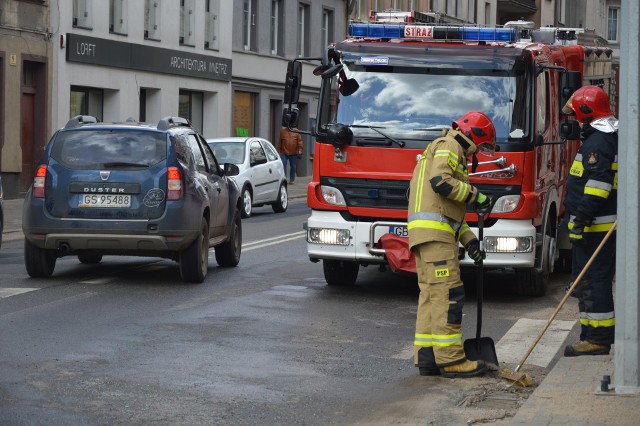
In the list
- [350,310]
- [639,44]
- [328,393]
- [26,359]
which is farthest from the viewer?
[350,310]

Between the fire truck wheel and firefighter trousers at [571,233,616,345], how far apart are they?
4788 mm

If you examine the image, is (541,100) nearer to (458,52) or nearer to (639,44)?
(458,52)

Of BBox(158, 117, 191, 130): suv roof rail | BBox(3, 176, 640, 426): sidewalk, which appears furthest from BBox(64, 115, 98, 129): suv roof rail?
BBox(3, 176, 640, 426): sidewalk

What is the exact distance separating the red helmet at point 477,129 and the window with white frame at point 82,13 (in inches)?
944

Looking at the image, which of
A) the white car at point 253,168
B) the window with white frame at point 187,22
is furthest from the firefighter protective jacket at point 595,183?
the window with white frame at point 187,22

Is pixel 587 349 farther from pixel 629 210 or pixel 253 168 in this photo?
pixel 253 168

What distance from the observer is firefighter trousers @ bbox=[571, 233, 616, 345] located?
32.6 ft

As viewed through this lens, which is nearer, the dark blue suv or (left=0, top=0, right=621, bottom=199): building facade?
the dark blue suv

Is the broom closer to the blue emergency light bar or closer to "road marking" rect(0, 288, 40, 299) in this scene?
the blue emergency light bar

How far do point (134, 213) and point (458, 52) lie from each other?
3.53 m

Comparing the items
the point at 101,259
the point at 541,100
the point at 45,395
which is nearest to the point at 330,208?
the point at 541,100

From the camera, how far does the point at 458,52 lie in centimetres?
1364

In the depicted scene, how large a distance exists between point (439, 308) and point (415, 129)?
4.26 m

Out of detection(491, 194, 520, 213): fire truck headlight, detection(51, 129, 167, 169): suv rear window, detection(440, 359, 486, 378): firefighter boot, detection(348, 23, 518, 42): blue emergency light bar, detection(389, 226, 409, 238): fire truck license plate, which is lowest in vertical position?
detection(440, 359, 486, 378): firefighter boot
